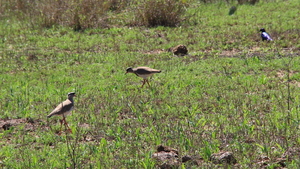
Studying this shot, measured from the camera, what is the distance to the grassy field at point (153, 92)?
21.3 feet

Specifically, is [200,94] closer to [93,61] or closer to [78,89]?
[78,89]

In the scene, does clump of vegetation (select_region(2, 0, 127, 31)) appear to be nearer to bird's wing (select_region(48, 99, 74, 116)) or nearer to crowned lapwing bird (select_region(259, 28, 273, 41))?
crowned lapwing bird (select_region(259, 28, 273, 41))

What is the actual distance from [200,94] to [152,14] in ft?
25.8

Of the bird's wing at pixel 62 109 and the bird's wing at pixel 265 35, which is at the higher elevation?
the bird's wing at pixel 62 109

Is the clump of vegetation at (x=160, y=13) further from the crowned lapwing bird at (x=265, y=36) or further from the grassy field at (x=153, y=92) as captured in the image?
the crowned lapwing bird at (x=265, y=36)

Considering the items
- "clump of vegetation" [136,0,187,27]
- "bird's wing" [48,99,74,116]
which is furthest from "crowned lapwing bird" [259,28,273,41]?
"bird's wing" [48,99,74,116]

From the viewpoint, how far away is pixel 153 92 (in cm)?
970

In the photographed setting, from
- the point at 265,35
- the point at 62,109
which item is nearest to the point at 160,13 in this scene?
the point at 265,35

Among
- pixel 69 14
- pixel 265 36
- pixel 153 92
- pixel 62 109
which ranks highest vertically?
pixel 62 109

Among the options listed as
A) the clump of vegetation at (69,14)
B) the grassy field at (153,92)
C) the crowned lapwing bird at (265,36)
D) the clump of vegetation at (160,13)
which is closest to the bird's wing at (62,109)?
the grassy field at (153,92)

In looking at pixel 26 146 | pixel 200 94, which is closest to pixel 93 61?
pixel 200 94

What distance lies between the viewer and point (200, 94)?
9.40m

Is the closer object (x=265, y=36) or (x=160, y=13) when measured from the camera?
(x=265, y=36)

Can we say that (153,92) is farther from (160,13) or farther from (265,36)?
(160,13)
